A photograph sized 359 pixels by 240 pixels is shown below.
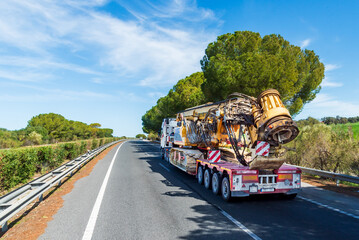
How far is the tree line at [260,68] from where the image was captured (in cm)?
1773

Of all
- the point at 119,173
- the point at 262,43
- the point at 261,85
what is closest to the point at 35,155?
the point at 119,173

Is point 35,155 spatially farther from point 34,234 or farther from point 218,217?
point 218,217

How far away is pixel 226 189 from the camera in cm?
841

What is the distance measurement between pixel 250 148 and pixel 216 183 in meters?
1.87

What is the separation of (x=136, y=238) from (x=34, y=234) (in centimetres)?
234

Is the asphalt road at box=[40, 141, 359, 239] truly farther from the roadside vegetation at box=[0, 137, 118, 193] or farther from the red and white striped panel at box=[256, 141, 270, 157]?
the roadside vegetation at box=[0, 137, 118, 193]

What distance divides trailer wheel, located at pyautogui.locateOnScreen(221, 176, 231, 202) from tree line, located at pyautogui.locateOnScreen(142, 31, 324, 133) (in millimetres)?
10938

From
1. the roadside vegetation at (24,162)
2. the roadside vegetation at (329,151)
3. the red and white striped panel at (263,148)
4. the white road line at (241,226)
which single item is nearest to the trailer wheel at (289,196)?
the red and white striped panel at (263,148)

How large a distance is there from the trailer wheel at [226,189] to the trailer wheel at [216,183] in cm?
26

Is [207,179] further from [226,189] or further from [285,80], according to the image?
[285,80]

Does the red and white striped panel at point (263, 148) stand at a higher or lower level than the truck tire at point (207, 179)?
higher

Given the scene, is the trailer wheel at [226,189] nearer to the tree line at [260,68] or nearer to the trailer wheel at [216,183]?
the trailer wheel at [216,183]

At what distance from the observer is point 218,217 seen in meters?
6.64

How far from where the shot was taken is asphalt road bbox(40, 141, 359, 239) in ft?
18.2
